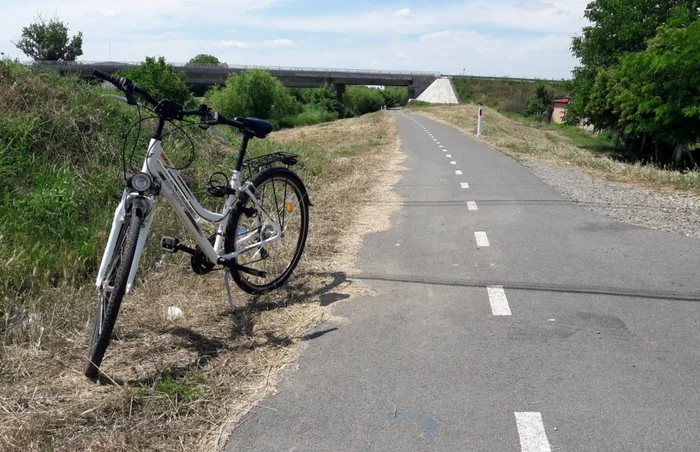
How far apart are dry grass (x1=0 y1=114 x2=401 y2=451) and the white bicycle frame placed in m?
0.48

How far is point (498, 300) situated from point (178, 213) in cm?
268

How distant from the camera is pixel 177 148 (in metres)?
8.86

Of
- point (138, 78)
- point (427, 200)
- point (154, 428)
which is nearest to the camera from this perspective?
point (154, 428)

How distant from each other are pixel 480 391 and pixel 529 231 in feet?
14.8

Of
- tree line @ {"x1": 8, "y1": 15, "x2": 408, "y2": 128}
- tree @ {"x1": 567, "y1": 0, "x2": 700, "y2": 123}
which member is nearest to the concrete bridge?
tree line @ {"x1": 8, "y1": 15, "x2": 408, "y2": 128}

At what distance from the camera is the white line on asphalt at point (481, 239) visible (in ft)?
24.1

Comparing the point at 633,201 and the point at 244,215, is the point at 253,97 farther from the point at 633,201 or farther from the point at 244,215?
the point at 244,215

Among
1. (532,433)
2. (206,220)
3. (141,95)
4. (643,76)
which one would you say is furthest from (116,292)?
(643,76)

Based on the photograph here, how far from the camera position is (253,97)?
78.7 meters

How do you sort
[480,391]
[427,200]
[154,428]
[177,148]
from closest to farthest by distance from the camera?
[154,428] < [480,391] < [177,148] < [427,200]

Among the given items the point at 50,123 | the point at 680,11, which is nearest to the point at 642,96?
the point at 680,11

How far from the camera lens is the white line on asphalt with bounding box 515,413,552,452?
3.20 metres

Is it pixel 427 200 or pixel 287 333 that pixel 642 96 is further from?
pixel 287 333

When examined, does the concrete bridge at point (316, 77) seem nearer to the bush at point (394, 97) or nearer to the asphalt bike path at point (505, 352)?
the bush at point (394, 97)
